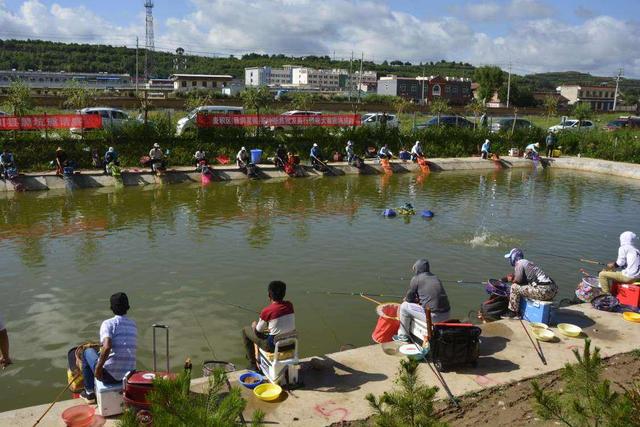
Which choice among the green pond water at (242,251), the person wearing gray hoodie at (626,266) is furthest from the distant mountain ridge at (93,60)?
the person wearing gray hoodie at (626,266)

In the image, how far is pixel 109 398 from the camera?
557 centimetres

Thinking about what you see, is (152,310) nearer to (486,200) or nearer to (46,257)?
(46,257)

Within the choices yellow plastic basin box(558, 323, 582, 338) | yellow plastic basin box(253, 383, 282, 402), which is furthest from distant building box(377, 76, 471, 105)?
yellow plastic basin box(253, 383, 282, 402)

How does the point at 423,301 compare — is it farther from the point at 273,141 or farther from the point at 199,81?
the point at 199,81

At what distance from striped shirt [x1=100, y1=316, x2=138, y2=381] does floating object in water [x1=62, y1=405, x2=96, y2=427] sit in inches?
16.2

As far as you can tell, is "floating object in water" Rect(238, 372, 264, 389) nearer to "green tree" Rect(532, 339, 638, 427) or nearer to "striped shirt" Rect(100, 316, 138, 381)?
"striped shirt" Rect(100, 316, 138, 381)

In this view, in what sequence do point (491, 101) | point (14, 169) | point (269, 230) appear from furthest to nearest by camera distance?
point (491, 101), point (14, 169), point (269, 230)

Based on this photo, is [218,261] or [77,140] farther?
[77,140]

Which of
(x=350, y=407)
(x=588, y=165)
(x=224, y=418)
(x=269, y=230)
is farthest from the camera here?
(x=588, y=165)

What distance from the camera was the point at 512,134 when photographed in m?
30.5

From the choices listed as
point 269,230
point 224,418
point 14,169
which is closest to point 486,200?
point 269,230

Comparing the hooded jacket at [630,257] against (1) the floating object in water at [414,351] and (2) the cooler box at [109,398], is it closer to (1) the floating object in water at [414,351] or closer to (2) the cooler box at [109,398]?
(1) the floating object in water at [414,351]

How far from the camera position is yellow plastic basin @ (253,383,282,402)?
5.96 metres

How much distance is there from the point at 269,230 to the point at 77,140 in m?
11.8
